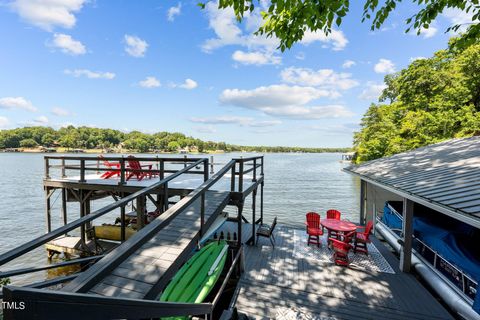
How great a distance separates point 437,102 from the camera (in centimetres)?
1814

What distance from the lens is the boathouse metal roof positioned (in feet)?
12.9

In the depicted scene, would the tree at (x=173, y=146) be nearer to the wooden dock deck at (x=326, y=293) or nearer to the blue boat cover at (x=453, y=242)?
the wooden dock deck at (x=326, y=293)

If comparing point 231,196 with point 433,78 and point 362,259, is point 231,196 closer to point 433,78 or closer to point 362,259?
point 362,259

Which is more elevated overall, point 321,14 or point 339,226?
point 321,14

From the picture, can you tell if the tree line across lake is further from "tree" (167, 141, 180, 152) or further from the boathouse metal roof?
the boathouse metal roof

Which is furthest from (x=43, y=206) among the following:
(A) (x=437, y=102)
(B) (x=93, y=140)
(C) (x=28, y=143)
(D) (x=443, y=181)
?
(C) (x=28, y=143)

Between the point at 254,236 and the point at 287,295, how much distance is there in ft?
9.62

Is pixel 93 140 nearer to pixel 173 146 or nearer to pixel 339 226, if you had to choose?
pixel 173 146

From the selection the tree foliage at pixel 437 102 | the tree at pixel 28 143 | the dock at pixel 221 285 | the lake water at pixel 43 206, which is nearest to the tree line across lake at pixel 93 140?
the tree at pixel 28 143

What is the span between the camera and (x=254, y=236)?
26.8 ft

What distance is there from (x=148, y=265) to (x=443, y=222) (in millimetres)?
8654

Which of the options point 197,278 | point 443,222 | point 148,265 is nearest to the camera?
point 148,265

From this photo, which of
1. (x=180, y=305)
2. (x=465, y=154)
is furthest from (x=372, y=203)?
(x=180, y=305)

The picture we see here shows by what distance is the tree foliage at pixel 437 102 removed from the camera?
54.8 ft
